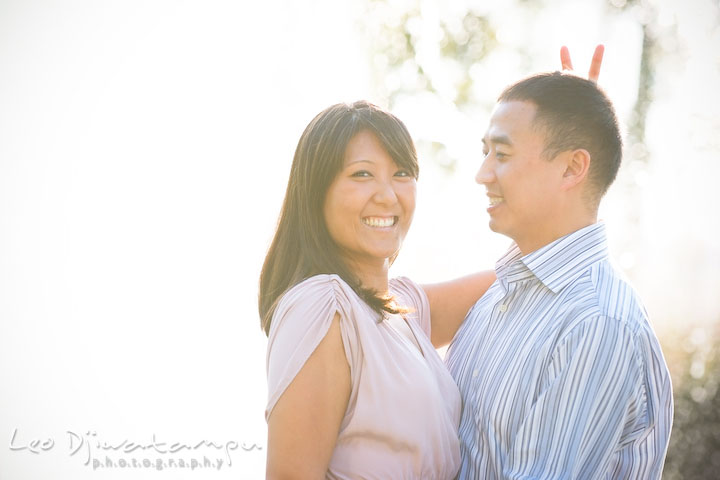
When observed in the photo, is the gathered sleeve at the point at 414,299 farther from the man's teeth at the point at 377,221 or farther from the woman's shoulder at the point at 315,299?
the woman's shoulder at the point at 315,299

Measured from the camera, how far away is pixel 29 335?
5.93m

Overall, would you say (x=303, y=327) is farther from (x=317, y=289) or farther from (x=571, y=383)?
(x=571, y=383)

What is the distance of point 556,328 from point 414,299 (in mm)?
847

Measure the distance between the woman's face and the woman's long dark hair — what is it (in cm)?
3

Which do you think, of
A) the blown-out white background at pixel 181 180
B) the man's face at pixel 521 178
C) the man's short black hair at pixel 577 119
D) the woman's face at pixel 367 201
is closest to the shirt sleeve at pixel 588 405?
the man's face at pixel 521 178

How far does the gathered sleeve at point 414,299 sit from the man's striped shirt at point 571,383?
1.51 feet

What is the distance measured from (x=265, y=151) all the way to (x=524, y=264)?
13.5ft

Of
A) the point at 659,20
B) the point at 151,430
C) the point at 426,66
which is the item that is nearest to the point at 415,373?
the point at 151,430

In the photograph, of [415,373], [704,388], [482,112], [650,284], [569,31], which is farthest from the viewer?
[482,112]

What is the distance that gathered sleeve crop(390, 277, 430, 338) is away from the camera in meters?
2.83

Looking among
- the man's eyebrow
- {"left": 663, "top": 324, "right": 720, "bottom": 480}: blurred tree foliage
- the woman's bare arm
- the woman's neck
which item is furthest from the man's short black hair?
{"left": 663, "top": 324, "right": 720, "bottom": 480}: blurred tree foliage

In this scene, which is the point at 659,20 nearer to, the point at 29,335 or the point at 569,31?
the point at 569,31

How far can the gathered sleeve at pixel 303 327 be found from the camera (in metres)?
2.08

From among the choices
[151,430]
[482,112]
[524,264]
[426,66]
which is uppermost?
[426,66]
